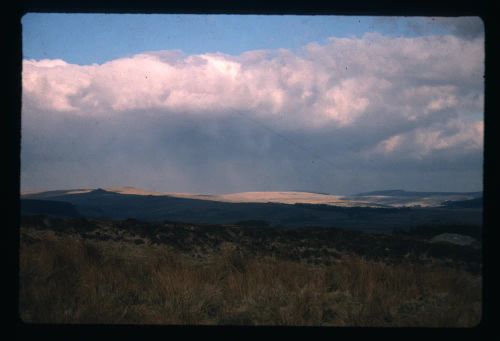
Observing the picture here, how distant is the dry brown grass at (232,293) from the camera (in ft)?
18.1

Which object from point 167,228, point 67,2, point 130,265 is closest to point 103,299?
point 130,265

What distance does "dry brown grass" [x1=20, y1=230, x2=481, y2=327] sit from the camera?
553 cm

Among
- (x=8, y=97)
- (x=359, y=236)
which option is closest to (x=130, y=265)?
(x=8, y=97)

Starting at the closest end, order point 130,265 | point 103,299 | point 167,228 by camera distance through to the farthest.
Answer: point 103,299, point 130,265, point 167,228

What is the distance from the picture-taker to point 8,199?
382 cm

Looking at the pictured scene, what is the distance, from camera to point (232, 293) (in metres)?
6.71

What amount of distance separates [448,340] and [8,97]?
4.13 metres

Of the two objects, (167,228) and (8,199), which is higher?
(8,199)

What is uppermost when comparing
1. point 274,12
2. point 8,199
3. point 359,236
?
point 274,12

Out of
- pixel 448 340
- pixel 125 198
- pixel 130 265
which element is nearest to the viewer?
pixel 448 340

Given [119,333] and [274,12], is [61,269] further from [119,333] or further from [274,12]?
[274,12]

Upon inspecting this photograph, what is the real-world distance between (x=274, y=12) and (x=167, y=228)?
55.2ft

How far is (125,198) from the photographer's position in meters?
37.5

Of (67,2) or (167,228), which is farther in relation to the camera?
(167,228)
